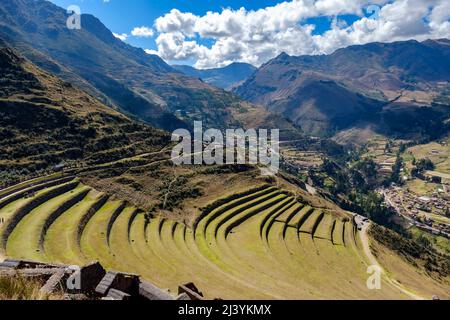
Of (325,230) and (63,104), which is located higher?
(63,104)

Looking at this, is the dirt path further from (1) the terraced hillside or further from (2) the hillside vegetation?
(2) the hillside vegetation

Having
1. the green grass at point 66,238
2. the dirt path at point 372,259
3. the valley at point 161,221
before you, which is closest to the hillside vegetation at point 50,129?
the valley at point 161,221

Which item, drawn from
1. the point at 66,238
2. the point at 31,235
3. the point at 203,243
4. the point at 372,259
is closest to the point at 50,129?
the point at 31,235

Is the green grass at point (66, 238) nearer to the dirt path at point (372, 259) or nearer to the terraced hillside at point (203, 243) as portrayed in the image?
the terraced hillside at point (203, 243)

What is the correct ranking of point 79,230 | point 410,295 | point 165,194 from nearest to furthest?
point 79,230
point 410,295
point 165,194

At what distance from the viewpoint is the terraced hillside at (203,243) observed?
4847cm

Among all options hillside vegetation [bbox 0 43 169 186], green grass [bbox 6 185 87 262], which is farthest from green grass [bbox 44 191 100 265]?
hillside vegetation [bbox 0 43 169 186]

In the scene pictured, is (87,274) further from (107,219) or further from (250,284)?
(107,219)

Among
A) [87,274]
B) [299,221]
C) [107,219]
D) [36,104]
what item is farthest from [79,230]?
[36,104]

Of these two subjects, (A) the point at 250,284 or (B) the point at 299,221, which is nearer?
(A) the point at 250,284

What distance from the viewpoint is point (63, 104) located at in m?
123

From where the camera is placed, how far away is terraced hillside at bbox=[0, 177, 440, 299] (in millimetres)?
48469

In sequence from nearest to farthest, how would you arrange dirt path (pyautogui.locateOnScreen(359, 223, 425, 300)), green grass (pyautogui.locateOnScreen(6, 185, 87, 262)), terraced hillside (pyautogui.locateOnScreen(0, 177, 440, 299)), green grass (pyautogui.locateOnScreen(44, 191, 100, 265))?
green grass (pyautogui.locateOnScreen(6, 185, 87, 262)), green grass (pyautogui.locateOnScreen(44, 191, 100, 265)), terraced hillside (pyautogui.locateOnScreen(0, 177, 440, 299)), dirt path (pyautogui.locateOnScreen(359, 223, 425, 300))
